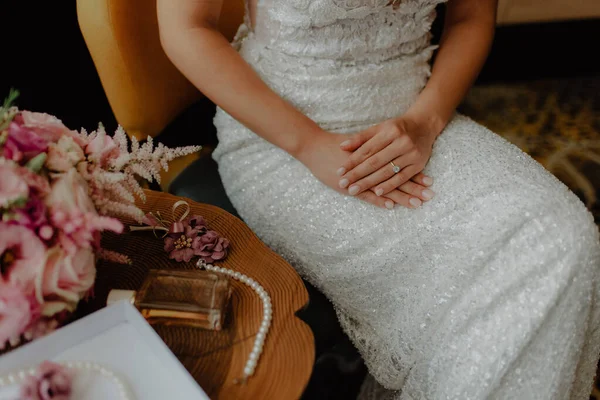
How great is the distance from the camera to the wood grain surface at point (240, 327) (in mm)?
598

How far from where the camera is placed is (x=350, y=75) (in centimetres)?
95

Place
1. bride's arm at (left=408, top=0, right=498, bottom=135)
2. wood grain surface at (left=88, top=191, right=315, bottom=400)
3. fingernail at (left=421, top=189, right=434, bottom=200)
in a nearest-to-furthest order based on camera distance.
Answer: wood grain surface at (left=88, top=191, right=315, bottom=400) < fingernail at (left=421, top=189, right=434, bottom=200) < bride's arm at (left=408, top=0, right=498, bottom=135)

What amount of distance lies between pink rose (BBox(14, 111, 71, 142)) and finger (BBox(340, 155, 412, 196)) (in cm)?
44

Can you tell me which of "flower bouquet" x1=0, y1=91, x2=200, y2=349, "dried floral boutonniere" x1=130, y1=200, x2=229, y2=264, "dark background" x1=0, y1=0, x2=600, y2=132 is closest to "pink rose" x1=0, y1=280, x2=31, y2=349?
"flower bouquet" x1=0, y1=91, x2=200, y2=349

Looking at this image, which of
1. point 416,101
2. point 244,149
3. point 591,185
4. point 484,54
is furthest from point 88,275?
point 591,185

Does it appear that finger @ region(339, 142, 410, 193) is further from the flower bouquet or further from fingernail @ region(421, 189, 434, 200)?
the flower bouquet

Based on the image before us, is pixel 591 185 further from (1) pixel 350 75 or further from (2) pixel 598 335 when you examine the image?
(1) pixel 350 75

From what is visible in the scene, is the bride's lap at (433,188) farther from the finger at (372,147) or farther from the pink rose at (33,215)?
the pink rose at (33,215)

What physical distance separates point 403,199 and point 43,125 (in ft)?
1.77

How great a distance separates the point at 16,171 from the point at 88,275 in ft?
0.42

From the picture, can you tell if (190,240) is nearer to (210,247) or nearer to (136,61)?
(210,247)

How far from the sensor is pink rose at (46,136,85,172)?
1.78 ft

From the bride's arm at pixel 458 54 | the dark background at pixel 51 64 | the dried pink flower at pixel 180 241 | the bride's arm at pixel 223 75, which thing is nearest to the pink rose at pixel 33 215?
the dried pink flower at pixel 180 241

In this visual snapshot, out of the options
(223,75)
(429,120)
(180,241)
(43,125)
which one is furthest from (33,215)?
(429,120)
